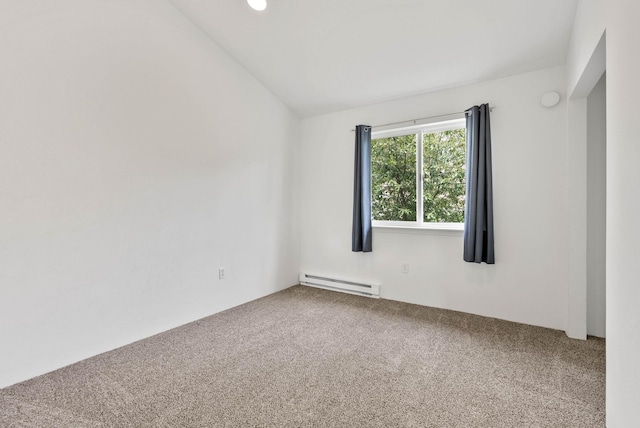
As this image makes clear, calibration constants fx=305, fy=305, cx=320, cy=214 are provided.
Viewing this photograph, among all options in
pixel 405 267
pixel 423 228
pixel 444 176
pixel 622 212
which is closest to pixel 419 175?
pixel 444 176

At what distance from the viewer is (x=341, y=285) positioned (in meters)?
3.77

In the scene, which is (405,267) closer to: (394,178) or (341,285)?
(341,285)

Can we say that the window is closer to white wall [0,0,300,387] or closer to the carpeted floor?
the carpeted floor

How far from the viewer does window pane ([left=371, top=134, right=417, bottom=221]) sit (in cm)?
347

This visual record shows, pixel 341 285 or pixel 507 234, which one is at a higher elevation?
pixel 507 234

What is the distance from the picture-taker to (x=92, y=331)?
2.16m

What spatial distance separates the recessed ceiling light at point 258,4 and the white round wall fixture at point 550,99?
97.5 inches

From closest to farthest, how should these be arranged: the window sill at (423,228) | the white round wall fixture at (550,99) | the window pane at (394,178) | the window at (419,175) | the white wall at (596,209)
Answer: the white wall at (596,209) → the white round wall fixture at (550,99) → the window sill at (423,228) → the window at (419,175) → the window pane at (394,178)

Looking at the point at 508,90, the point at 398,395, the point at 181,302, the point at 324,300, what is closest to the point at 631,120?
the point at 398,395

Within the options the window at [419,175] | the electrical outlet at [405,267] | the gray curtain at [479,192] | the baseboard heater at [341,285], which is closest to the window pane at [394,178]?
the window at [419,175]

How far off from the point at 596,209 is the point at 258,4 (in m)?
3.23

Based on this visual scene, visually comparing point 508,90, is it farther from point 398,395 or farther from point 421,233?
point 398,395

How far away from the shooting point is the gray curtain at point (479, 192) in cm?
280

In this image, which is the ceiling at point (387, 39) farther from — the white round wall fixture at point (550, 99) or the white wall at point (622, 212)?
the white wall at point (622, 212)
